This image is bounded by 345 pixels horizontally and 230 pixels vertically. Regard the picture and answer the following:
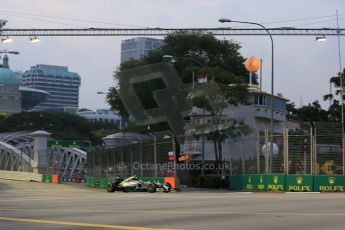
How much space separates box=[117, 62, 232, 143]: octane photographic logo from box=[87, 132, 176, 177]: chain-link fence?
26.6 feet

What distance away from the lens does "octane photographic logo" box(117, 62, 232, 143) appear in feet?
217

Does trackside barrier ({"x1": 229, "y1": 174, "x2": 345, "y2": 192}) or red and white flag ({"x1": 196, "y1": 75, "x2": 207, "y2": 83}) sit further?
red and white flag ({"x1": 196, "y1": 75, "x2": 207, "y2": 83})

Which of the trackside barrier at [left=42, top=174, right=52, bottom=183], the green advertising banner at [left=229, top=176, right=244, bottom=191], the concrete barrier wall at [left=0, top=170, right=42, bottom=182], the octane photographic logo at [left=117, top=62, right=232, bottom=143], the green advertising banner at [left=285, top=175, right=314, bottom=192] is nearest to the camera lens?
the green advertising banner at [left=285, top=175, right=314, bottom=192]

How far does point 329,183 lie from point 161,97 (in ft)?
125

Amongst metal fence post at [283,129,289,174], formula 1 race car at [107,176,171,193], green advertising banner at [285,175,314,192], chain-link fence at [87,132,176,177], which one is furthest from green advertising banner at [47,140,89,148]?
green advertising banner at [285,175,314,192]

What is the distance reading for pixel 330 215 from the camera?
1587 cm

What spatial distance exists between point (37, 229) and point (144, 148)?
3035 cm

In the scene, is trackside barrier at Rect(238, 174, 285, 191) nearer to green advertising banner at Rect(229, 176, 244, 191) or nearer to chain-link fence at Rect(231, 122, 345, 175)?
green advertising banner at Rect(229, 176, 244, 191)

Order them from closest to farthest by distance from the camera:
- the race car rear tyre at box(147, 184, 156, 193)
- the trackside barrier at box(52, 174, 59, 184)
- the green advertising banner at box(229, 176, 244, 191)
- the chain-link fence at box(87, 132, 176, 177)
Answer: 1. the race car rear tyre at box(147, 184, 156, 193)
2. the green advertising banner at box(229, 176, 244, 191)
3. the chain-link fence at box(87, 132, 176, 177)
4. the trackside barrier at box(52, 174, 59, 184)

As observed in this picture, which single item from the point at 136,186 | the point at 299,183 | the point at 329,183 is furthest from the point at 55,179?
the point at 329,183

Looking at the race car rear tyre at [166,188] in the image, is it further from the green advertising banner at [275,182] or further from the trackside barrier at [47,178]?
the trackside barrier at [47,178]

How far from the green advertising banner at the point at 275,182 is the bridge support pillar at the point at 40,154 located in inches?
1399

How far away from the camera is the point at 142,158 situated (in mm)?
44000

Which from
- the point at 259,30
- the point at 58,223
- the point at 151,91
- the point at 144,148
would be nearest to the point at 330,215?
the point at 58,223
